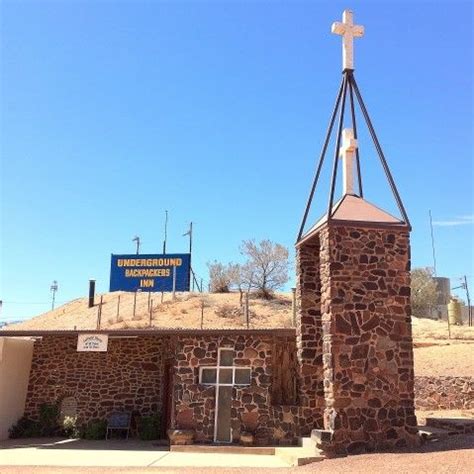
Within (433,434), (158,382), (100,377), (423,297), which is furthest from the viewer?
(423,297)

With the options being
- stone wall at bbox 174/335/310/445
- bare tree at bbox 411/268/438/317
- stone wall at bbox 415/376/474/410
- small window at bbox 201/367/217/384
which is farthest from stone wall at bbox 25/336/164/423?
bare tree at bbox 411/268/438/317

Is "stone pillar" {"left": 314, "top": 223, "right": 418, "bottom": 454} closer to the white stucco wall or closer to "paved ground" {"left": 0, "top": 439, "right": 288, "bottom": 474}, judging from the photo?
"paved ground" {"left": 0, "top": 439, "right": 288, "bottom": 474}

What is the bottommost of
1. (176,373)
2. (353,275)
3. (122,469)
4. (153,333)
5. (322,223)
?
(122,469)

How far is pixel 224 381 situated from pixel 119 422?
387 cm

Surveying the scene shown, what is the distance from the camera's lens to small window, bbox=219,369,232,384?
46.2 feet

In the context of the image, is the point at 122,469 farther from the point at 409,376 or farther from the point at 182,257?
the point at 182,257

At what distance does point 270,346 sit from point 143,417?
15.3ft

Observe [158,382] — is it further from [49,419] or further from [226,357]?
[49,419]

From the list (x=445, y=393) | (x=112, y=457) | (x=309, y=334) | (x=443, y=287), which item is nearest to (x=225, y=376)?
(x=309, y=334)

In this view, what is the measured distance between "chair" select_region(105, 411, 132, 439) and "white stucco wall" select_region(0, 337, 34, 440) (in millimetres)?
2836

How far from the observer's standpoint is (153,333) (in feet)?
48.0

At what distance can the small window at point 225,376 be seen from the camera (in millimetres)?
14094

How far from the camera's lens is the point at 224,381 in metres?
14.1

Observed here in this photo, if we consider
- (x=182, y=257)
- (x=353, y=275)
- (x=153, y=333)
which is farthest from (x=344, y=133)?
(x=182, y=257)
